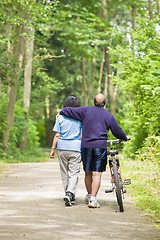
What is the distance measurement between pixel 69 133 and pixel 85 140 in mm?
425

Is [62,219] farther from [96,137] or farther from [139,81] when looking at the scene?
[139,81]

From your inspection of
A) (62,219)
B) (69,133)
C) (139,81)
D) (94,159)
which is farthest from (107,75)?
(62,219)

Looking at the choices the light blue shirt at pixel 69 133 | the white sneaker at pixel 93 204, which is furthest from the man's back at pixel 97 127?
the white sneaker at pixel 93 204

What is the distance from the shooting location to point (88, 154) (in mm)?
8758

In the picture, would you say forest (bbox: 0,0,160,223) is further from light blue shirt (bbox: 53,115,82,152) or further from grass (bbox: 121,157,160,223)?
light blue shirt (bbox: 53,115,82,152)

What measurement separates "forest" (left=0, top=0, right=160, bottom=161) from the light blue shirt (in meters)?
2.75

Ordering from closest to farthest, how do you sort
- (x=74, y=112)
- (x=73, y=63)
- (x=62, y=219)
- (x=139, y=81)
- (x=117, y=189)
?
(x=62, y=219) → (x=117, y=189) → (x=74, y=112) → (x=139, y=81) → (x=73, y=63)

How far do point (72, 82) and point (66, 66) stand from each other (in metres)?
2.16

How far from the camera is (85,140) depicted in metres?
8.80

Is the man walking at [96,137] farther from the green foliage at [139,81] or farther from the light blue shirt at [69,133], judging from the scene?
the green foliage at [139,81]

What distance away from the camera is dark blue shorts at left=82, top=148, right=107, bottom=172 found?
8.71 meters

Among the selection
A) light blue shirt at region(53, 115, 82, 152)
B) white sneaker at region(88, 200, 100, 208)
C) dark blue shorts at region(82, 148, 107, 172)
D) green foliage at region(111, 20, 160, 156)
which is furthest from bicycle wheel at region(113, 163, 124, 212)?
green foliage at region(111, 20, 160, 156)

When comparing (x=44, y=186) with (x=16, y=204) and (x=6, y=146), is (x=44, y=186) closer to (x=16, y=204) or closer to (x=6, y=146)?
(x=16, y=204)

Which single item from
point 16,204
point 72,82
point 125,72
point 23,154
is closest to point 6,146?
point 23,154
